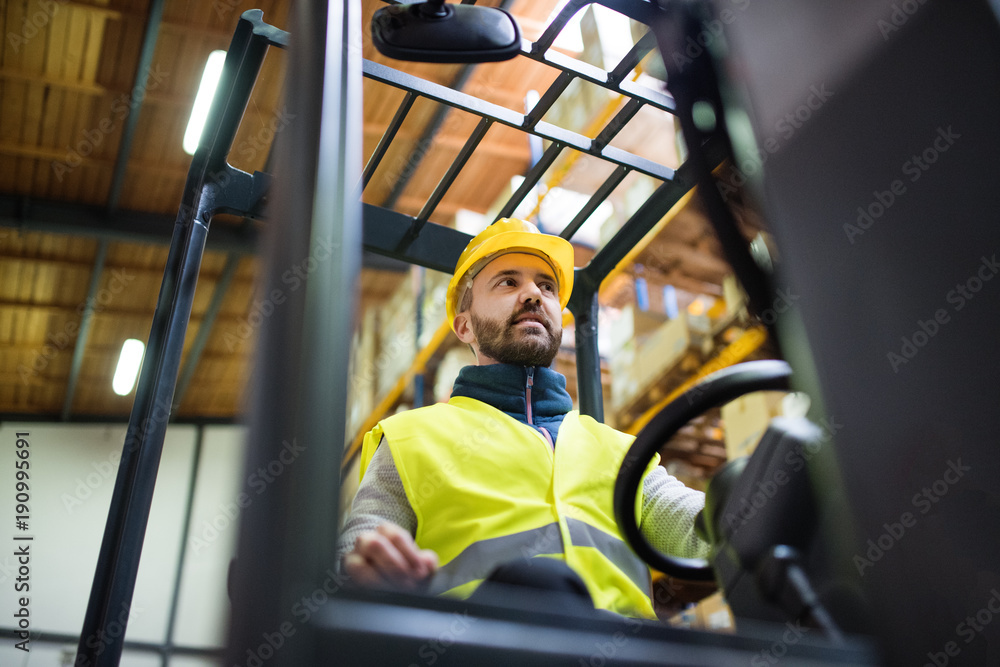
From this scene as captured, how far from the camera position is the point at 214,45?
720cm

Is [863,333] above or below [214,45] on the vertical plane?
below

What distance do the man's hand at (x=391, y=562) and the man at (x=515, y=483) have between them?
0.80 feet

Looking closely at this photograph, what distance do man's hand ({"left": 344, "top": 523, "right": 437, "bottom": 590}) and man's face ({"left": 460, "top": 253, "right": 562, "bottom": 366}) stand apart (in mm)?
1255

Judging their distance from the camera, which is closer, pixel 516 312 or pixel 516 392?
pixel 516 392

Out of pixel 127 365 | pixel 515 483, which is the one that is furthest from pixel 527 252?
pixel 127 365

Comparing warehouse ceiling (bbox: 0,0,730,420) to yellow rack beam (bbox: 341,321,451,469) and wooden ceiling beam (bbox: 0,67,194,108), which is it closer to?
wooden ceiling beam (bbox: 0,67,194,108)

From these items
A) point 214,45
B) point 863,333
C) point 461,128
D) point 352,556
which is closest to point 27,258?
point 214,45

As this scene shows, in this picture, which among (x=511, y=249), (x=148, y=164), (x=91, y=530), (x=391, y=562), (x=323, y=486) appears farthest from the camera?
(x=91, y=530)

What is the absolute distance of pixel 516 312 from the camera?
2.38 meters

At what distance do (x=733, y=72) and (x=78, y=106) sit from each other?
8.16m

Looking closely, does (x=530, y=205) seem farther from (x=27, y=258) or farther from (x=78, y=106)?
(x=27, y=258)

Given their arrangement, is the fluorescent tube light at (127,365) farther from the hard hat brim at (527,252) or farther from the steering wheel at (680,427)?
the steering wheel at (680,427)

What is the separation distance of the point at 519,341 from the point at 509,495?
63cm

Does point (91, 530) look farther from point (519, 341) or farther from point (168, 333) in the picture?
point (519, 341)
